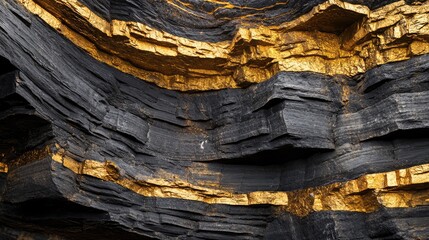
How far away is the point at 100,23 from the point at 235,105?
3.58 m

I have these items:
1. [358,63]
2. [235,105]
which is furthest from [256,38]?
[358,63]

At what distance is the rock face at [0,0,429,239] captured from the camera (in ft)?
28.7

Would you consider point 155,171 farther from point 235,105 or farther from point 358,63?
point 358,63

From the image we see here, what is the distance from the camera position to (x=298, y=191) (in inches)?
399

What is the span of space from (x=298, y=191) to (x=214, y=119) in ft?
8.67

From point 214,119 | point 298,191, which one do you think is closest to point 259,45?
point 214,119

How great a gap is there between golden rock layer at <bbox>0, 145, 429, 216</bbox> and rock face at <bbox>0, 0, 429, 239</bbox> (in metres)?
0.03

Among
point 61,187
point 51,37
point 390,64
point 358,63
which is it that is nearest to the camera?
point 61,187

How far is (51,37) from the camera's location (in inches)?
361

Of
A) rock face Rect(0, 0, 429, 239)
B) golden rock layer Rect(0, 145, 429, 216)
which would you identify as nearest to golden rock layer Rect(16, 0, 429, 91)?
rock face Rect(0, 0, 429, 239)

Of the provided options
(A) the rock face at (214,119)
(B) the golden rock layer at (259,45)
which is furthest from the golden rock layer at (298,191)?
(B) the golden rock layer at (259,45)

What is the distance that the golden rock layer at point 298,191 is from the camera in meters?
8.71

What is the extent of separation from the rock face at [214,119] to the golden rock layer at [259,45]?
0.03 m

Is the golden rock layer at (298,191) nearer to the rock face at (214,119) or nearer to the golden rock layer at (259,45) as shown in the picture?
the rock face at (214,119)
